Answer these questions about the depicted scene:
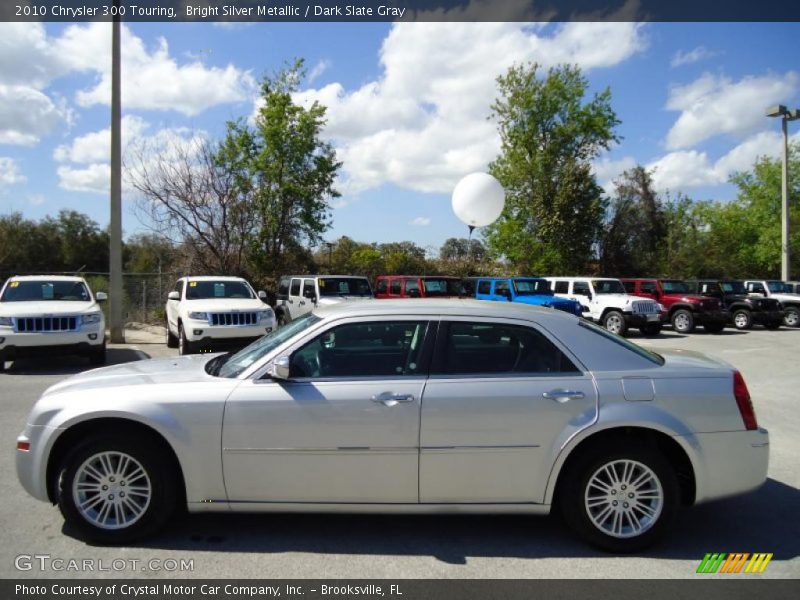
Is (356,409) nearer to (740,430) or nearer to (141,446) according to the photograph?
(141,446)

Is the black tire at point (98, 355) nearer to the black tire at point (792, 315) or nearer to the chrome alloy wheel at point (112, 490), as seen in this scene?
the chrome alloy wheel at point (112, 490)

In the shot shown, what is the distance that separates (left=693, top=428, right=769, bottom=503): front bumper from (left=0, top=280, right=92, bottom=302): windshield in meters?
11.3

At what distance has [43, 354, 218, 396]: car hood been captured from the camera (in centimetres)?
384

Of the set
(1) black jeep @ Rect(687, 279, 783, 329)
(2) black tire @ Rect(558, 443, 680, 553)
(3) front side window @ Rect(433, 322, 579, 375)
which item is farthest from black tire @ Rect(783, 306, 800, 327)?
(3) front side window @ Rect(433, 322, 579, 375)

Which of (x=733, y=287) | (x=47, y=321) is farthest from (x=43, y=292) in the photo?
(x=733, y=287)

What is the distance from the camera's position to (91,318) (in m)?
10.6

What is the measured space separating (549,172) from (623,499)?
30.0 m

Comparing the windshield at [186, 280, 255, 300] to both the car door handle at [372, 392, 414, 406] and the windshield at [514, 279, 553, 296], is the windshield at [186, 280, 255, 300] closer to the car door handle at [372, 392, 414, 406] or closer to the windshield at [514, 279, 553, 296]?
the windshield at [514, 279, 553, 296]

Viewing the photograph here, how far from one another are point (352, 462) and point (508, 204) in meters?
30.2

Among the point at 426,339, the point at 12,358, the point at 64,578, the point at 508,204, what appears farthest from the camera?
the point at 508,204

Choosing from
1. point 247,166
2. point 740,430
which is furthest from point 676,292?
point 740,430

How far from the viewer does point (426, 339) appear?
381 cm

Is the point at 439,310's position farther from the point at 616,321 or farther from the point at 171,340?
the point at 616,321

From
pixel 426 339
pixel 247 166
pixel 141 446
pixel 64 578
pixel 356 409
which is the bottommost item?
pixel 64 578
